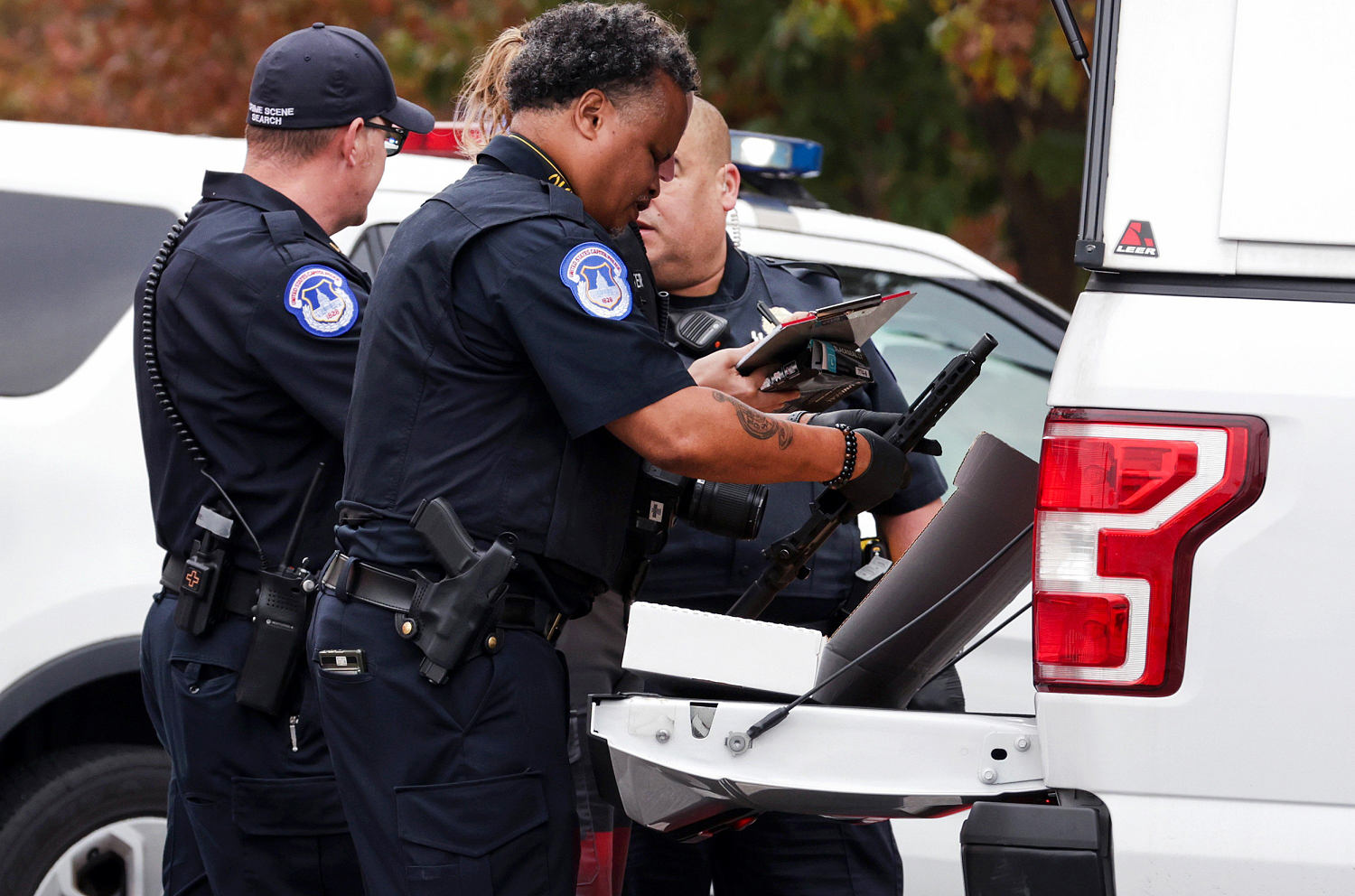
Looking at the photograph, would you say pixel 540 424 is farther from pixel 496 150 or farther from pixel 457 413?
pixel 496 150

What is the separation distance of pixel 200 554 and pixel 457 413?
0.71 meters

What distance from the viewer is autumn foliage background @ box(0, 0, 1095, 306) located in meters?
6.68

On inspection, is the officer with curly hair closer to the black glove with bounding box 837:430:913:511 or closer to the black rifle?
the black glove with bounding box 837:430:913:511

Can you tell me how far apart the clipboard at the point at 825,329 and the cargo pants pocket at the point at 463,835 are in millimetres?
750

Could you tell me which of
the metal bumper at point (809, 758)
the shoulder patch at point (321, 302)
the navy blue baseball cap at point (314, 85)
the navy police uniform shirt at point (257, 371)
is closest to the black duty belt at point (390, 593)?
the metal bumper at point (809, 758)

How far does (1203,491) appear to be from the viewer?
2.00 metres

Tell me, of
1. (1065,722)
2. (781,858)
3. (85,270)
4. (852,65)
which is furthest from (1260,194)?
(852,65)

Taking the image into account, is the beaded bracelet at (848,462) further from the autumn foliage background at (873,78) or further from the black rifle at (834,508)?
the autumn foliage background at (873,78)

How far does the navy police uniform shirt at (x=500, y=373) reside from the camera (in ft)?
7.61

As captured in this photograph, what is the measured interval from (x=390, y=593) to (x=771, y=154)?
74.3 inches

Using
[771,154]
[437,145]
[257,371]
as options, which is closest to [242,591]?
[257,371]

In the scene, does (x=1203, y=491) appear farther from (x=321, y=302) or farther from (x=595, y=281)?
(x=321, y=302)

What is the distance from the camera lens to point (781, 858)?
3086 millimetres

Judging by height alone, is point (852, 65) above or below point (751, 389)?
above
